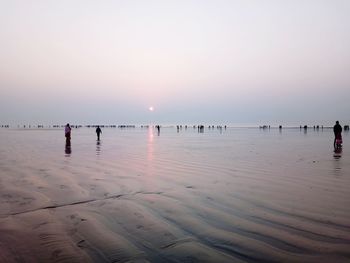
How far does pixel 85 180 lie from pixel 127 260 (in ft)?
21.2

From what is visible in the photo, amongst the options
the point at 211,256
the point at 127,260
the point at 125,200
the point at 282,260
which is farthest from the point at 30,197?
the point at 282,260

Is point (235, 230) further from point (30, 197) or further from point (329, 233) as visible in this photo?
point (30, 197)

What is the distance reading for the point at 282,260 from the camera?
4203 millimetres

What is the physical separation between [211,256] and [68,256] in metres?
1.88

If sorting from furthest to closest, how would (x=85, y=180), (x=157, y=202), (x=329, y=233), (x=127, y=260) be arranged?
(x=85, y=180) < (x=157, y=202) < (x=329, y=233) < (x=127, y=260)

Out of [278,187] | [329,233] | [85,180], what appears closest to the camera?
[329,233]

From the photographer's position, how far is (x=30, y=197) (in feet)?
25.5

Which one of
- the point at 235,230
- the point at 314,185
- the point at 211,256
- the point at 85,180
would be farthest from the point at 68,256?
the point at 314,185

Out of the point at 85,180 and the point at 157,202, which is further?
the point at 85,180

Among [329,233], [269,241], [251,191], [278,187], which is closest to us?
[269,241]

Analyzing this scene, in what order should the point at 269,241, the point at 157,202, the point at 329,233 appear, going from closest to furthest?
the point at 269,241 < the point at 329,233 < the point at 157,202

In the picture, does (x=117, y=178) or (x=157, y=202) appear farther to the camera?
(x=117, y=178)

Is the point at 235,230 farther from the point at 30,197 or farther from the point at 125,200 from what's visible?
the point at 30,197

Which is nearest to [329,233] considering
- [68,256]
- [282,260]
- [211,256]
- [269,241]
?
[269,241]
